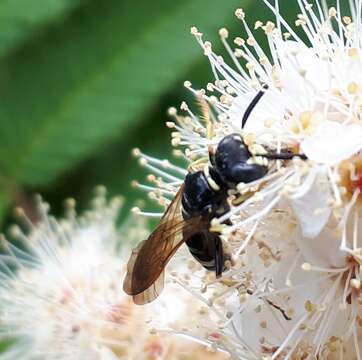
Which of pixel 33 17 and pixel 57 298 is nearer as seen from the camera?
pixel 57 298

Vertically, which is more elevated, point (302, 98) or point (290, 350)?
point (302, 98)

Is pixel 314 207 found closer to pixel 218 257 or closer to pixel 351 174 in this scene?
pixel 351 174

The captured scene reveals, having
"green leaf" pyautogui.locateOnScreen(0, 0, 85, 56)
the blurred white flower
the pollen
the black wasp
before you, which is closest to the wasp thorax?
the black wasp

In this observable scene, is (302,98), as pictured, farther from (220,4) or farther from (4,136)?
(4,136)

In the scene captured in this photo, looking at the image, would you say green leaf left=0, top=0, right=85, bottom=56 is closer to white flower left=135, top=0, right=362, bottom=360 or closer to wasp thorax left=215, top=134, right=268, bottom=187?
white flower left=135, top=0, right=362, bottom=360

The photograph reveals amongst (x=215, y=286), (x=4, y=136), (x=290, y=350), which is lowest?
(x=290, y=350)

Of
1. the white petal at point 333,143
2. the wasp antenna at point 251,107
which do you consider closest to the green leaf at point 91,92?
the wasp antenna at point 251,107

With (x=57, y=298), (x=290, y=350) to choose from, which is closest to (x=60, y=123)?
(x=57, y=298)
